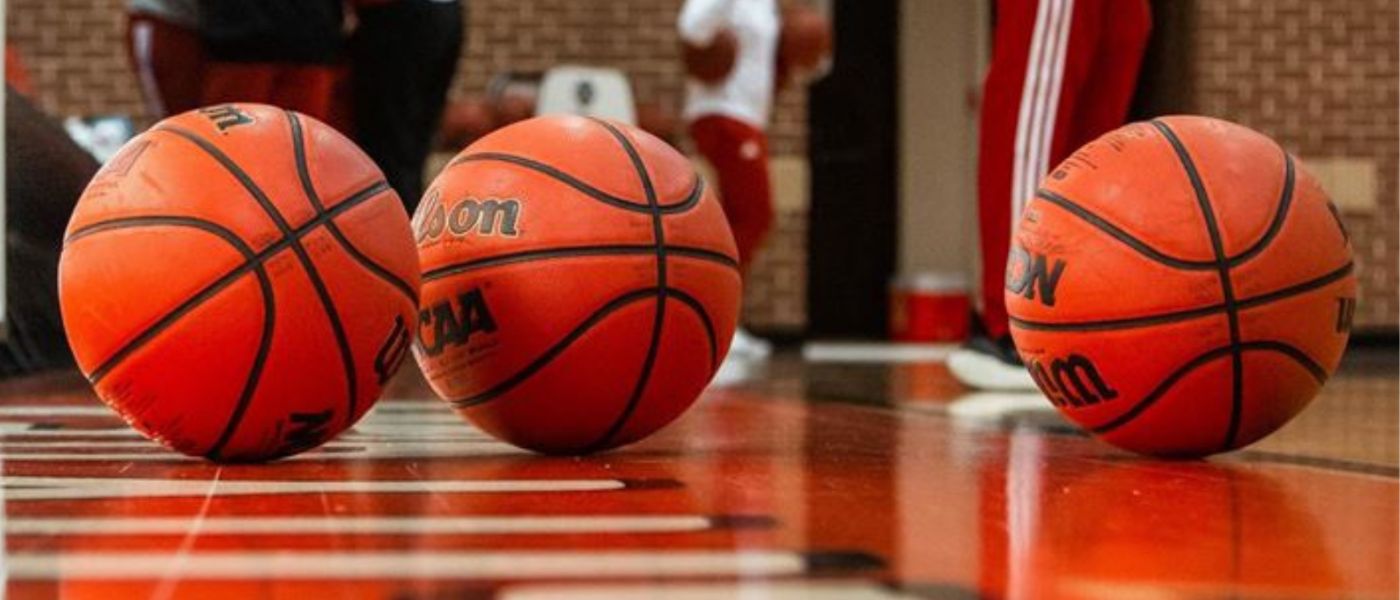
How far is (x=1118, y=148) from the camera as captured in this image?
2588 millimetres

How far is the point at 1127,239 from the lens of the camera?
2.50 meters

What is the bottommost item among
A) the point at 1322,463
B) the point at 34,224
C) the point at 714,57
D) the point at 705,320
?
the point at 34,224

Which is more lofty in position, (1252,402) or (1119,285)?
(1119,285)

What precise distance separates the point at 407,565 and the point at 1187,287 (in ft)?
4.12

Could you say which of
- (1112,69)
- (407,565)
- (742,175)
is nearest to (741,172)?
(742,175)

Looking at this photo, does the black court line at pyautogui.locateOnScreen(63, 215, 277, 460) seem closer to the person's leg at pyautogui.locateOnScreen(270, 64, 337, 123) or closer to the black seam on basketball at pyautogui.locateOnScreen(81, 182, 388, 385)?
the black seam on basketball at pyautogui.locateOnScreen(81, 182, 388, 385)

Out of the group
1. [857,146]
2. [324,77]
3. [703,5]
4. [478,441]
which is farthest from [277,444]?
[857,146]

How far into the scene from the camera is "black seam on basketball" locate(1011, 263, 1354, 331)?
2.45m

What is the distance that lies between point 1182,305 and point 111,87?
8.18 meters

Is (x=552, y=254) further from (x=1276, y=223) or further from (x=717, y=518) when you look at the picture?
(x=1276, y=223)

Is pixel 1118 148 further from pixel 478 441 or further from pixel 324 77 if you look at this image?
pixel 324 77

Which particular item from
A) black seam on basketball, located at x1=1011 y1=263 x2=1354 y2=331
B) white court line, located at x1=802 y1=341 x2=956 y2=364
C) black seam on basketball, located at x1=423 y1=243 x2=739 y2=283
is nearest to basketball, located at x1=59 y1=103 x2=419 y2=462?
black seam on basketball, located at x1=423 y1=243 x2=739 y2=283

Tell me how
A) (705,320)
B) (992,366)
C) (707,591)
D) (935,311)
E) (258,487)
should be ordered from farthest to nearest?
1. (935,311)
2. (992,366)
3. (705,320)
4. (258,487)
5. (707,591)

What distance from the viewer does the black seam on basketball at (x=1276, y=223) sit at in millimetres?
2457
